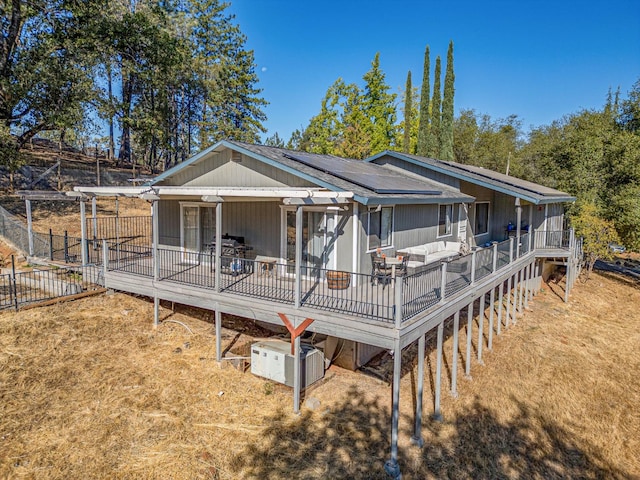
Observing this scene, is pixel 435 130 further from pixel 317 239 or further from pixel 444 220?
pixel 317 239

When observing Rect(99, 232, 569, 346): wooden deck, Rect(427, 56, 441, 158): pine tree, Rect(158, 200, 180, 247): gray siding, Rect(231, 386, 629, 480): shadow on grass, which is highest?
Rect(427, 56, 441, 158): pine tree

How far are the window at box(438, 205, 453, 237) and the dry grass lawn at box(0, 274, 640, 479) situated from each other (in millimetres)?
4592

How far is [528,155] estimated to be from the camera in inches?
1539

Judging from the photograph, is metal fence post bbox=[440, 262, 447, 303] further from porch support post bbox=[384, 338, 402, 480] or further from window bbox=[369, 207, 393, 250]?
window bbox=[369, 207, 393, 250]

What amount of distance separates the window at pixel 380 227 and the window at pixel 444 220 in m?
3.91

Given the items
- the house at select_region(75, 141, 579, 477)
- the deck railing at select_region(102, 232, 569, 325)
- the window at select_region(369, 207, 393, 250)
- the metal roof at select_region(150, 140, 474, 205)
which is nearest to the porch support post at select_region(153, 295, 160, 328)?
the house at select_region(75, 141, 579, 477)

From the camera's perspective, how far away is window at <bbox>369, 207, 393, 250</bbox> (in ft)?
36.5

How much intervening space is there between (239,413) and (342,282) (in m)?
3.69

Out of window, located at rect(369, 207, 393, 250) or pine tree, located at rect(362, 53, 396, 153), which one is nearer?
window, located at rect(369, 207, 393, 250)

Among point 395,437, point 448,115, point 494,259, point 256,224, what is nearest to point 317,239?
point 256,224

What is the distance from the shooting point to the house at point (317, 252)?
8.39 metres

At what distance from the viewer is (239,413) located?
29.1 feet

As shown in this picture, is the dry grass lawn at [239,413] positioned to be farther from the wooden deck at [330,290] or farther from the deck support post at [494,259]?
the deck support post at [494,259]

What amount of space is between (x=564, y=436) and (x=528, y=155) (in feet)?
116
